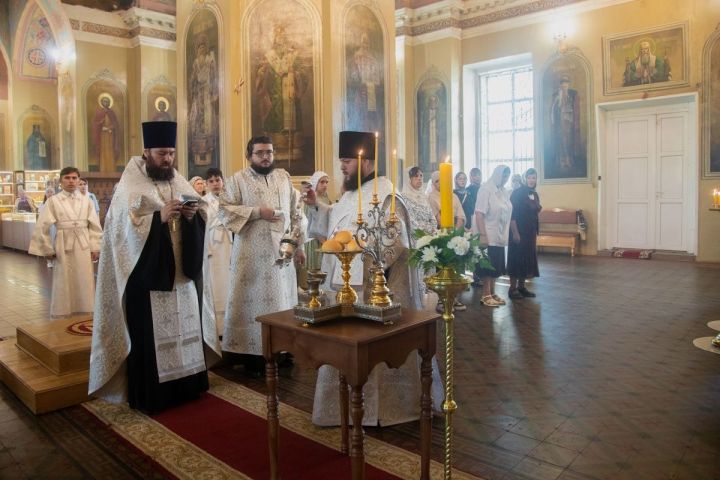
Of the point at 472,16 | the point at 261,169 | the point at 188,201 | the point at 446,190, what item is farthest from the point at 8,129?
the point at 446,190

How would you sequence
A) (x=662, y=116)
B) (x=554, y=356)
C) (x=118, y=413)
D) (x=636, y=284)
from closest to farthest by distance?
(x=118, y=413), (x=554, y=356), (x=636, y=284), (x=662, y=116)

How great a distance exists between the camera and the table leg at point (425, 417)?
2.85m

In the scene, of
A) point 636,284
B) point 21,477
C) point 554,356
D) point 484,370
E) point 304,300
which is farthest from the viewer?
point 636,284

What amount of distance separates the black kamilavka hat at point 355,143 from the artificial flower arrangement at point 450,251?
3.34 ft

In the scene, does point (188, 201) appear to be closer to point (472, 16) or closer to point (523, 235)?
point (523, 235)

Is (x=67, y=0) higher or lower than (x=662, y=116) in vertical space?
higher

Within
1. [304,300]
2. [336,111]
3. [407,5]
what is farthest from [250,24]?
[304,300]

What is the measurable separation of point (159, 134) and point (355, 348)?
8.28 feet

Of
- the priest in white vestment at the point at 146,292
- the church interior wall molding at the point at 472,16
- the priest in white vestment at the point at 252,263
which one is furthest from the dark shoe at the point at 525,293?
the church interior wall molding at the point at 472,16

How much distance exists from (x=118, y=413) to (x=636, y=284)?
322 inches

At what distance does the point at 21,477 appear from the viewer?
3.12m

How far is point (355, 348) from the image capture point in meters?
2.39

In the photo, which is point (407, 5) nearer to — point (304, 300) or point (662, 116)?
point (662, 116)

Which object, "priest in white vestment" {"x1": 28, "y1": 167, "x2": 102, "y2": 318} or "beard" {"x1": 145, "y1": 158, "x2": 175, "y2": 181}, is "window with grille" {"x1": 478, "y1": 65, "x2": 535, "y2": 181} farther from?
"beard" {"x1": 145, "y1": 158, "x2": 175, "y2": 181}
